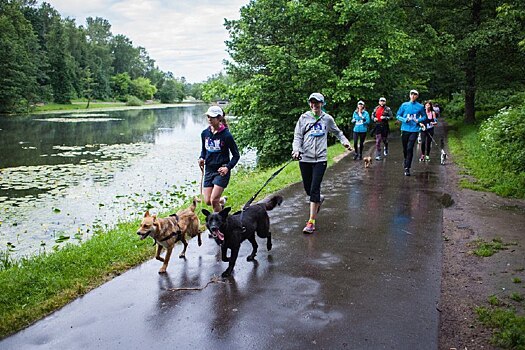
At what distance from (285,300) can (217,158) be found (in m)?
2.71

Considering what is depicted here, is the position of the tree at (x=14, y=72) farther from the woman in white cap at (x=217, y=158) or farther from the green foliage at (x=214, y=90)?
the woman in white cap at (x=217, y=158)

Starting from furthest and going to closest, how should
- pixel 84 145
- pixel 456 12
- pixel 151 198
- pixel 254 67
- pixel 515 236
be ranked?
pixel 84 145, pixel 456 12, pixel 254 67, pixel 151 198, pixel 515 236

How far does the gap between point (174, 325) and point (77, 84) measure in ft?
323

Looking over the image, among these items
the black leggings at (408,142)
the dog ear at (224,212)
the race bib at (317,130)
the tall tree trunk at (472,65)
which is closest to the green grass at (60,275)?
the dog ear at (224,212)

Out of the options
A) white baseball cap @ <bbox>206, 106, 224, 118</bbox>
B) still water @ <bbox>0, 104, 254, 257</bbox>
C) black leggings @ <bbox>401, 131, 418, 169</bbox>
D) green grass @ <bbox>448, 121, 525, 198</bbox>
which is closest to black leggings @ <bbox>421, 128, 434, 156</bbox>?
green grass @ <bbox>448, 121, 525, 198</bbox>

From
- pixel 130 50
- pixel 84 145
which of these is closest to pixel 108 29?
pixel 130 50

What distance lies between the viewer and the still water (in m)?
10.9

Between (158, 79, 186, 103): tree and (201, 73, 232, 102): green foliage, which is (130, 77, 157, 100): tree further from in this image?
(201, 73, 232, 102): green foliage

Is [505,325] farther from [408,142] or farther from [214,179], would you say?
[408,142]

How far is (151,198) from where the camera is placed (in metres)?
13.9

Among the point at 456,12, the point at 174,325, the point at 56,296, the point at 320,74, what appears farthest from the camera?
the point at 456,12

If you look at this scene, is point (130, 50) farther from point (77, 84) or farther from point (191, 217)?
point (191, 217)

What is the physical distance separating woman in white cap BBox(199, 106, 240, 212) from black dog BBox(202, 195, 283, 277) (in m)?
0.81

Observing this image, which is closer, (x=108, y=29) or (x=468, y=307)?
(x=468, y=307)
